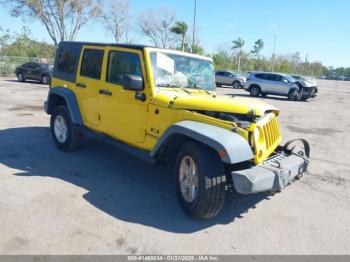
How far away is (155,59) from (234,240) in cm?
260

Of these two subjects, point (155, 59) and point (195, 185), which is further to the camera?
point (155, 59)

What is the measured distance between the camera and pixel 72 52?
21.2 feet

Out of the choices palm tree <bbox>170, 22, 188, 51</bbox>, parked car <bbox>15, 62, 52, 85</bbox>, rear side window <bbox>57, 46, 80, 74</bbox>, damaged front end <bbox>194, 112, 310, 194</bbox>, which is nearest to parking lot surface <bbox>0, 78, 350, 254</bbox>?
damaged front end <bbox>194, 112, 310, 194</bbox>

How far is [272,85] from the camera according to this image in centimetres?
2297

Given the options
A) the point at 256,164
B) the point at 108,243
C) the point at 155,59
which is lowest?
the point at 108,243

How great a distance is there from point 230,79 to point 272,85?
27.5 feet

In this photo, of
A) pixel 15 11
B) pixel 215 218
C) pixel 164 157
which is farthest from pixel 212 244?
pixel 15 11

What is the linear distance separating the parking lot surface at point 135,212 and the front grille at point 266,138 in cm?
78

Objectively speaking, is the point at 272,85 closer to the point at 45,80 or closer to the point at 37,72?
the point at 45,80

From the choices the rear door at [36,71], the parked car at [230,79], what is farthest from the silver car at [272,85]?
the rear door at [36,71]

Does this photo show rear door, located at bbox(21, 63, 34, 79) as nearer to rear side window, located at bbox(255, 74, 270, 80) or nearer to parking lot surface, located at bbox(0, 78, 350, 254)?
rear side window, located at bbox(255, 74, 270, 80)

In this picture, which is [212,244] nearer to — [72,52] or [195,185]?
[195,185]

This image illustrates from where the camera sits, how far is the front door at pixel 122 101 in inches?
190

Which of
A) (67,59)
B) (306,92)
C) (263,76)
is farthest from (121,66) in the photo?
(263,76)
